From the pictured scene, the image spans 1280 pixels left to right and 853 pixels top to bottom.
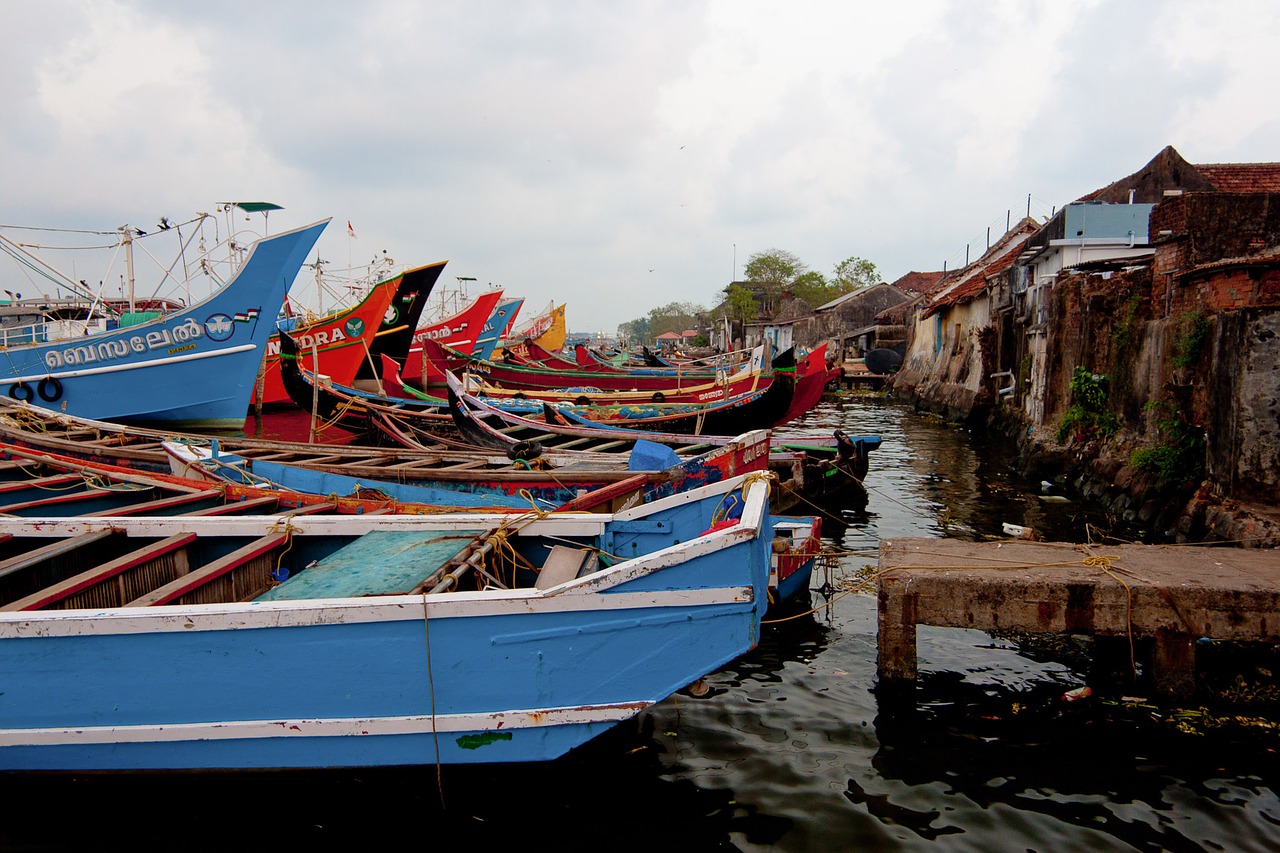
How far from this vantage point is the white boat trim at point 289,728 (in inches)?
142

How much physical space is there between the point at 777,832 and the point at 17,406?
39.3 ft

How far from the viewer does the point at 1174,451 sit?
30.6ft

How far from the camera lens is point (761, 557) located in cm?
398

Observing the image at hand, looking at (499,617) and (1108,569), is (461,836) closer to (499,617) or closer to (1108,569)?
(499,617)

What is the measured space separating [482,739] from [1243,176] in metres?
23.7

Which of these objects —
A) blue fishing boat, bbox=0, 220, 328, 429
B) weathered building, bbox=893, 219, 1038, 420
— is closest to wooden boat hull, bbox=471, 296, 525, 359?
blue fishing boat, bbox=0, 220, 328, 429

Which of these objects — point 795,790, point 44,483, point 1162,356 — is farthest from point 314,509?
point 1162,356

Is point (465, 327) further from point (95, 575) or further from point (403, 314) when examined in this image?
point (95, 575)

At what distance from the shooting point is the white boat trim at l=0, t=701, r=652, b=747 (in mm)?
3596

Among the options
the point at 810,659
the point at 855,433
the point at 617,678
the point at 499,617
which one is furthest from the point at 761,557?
the point at 855,433

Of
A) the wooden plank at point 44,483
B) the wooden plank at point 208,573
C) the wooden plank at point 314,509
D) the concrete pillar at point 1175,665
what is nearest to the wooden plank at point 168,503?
the wooden plank at point 314,509

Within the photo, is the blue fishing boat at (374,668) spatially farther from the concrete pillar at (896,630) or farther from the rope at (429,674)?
the concrete pillar at (896,630)

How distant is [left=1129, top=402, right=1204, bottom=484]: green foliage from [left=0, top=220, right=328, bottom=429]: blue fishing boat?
48.2ft

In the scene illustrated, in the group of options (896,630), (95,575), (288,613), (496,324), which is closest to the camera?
(288,613)
